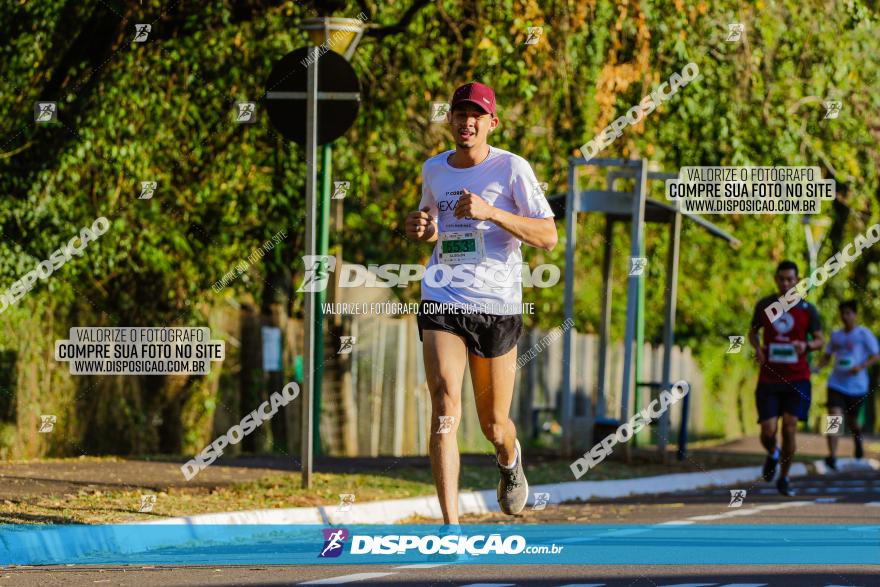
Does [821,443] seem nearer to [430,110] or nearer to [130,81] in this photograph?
[430,110]

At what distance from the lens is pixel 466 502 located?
12508 mm

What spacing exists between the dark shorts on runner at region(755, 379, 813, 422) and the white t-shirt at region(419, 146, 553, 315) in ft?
22.3

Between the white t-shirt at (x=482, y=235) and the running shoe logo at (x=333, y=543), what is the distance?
160 centimetres

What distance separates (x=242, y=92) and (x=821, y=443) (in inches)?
624

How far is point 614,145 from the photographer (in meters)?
17.5

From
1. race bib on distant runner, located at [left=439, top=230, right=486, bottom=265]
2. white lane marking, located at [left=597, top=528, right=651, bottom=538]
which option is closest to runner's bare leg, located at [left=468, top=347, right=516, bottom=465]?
race bib on distant runner, located at [left=439, top=230, right=486, bottom=265]

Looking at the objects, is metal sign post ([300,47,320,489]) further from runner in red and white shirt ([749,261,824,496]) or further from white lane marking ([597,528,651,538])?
runner in red and white shirt ([749,261,824,496])

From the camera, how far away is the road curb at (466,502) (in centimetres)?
1042

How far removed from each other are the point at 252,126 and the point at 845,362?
865 centimetres

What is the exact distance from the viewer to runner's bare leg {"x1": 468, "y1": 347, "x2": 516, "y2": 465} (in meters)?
8.55

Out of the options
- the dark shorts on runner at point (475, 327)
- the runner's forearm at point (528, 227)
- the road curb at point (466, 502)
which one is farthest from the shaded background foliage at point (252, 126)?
the dark shorts on runner at point (475, 327)

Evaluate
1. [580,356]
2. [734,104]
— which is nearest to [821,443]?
[580,356]

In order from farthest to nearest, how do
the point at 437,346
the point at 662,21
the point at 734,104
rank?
the point at 734,104
the point at 662,21
the point at 437,346

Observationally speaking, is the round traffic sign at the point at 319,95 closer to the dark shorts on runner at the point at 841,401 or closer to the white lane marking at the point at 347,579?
the white lane marking at the point at 347,579
